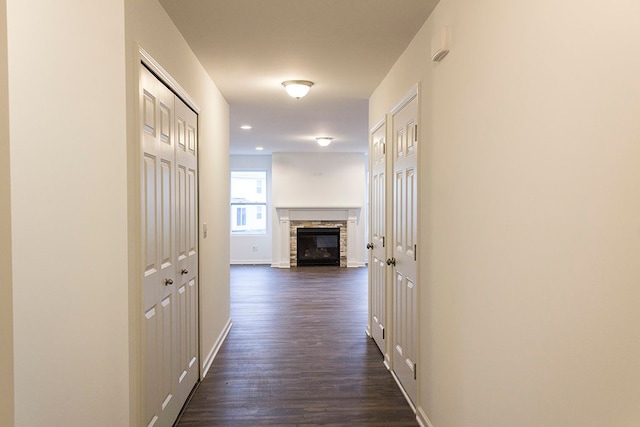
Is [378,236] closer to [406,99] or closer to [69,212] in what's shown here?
[406,99]

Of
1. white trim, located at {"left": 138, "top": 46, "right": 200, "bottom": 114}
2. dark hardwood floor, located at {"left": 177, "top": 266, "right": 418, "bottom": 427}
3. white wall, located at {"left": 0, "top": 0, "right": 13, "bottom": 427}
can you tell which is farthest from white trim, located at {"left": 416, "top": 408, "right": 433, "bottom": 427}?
white trim, located at {"left": 138, "top": 46, "right": 200, "bottom": 114}

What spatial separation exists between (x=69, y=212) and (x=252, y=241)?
8635 millimetres

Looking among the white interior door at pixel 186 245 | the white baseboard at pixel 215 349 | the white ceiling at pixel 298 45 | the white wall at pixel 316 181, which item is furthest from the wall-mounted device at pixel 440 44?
the white wall at pixel 316 181

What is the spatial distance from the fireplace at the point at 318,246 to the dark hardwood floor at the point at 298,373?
355 centimetres

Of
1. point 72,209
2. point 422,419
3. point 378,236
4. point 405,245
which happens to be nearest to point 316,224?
A: point 378,236

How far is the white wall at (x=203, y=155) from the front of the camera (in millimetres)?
2033

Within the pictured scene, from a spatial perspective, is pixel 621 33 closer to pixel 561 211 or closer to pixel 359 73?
pixel 561 211

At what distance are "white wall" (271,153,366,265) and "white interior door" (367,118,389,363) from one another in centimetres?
527

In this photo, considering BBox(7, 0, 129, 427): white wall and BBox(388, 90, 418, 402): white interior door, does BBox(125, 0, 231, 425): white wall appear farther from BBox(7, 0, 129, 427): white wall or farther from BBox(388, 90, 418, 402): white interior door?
BBox(388, 90, 418, 402): white interior door

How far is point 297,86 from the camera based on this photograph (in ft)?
13.3

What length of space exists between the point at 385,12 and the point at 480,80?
0.97 meters

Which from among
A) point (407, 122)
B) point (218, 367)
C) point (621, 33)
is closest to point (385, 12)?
point (407, 122)

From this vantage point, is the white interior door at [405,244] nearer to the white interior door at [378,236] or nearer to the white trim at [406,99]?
the white trim at [406,99]

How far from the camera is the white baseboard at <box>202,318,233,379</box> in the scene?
3719 mm
